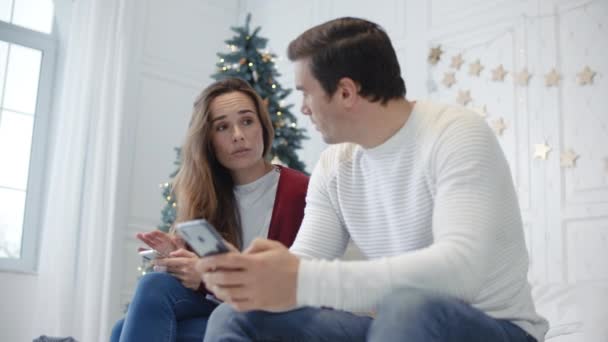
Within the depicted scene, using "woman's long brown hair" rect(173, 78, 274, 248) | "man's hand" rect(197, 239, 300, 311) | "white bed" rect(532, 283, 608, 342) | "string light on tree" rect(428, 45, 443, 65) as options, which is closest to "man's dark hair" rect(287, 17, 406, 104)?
"man's hand" rect(197, 239, 300, 311)

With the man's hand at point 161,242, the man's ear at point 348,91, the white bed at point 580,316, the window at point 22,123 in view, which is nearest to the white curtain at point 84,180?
the window at point 22,123

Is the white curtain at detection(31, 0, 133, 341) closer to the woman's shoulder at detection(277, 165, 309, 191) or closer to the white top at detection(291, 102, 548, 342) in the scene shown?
the woman's shoulder at detection(277, 165, 309, 191)

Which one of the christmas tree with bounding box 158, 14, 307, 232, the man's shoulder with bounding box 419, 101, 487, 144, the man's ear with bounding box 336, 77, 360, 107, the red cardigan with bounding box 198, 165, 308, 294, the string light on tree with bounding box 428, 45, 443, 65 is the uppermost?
the string light on tree with bounding box 428, 45, 443, 65

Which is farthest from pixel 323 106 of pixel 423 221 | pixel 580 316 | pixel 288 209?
pixel 580 316

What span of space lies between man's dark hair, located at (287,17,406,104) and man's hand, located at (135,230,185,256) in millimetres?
876

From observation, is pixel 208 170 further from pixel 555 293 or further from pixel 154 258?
pixel 555 293

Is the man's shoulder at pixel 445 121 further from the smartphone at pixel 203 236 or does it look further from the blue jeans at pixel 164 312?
the blue jeans at pixel 164 312

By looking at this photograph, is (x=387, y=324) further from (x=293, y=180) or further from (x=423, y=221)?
(x=293, y=180)

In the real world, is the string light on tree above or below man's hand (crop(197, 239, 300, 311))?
above

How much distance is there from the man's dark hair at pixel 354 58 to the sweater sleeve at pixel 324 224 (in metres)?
0.20

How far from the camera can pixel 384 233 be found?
1379 mm

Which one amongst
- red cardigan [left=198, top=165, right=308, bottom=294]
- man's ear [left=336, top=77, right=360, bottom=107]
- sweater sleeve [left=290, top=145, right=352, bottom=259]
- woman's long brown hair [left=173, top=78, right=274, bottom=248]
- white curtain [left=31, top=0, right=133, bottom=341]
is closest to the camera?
man's ear [left=336, top=77, right=360, bottom=107]

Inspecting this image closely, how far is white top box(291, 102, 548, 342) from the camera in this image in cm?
105

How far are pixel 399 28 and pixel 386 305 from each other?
11.6 feet
